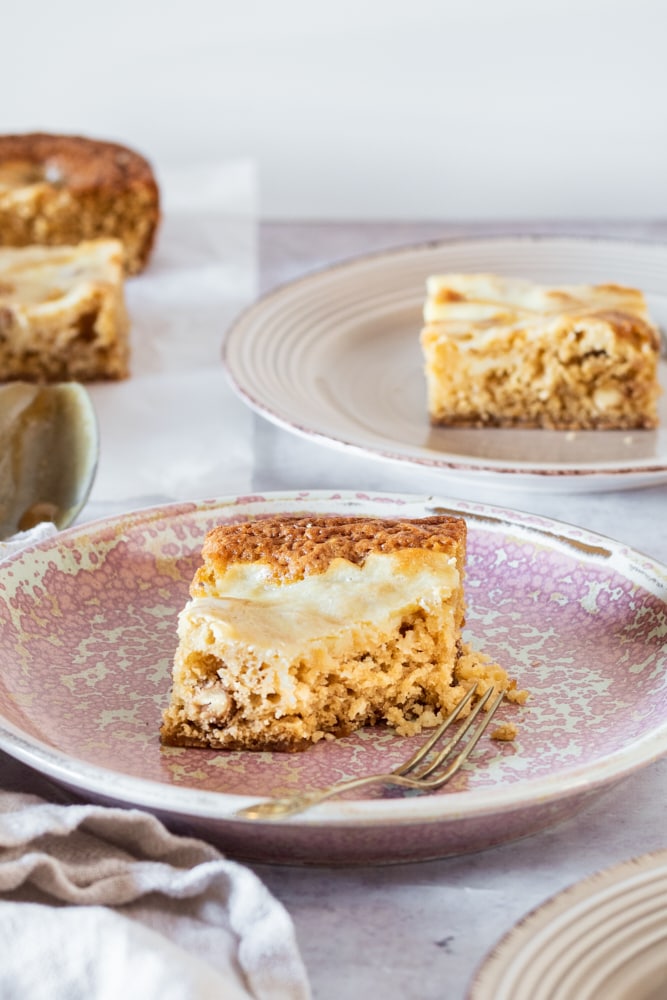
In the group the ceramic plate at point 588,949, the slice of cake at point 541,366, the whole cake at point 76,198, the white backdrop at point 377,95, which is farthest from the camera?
the white backdrop at point 377,95

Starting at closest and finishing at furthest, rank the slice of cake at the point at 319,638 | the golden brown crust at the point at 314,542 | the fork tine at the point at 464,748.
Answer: the fork tine at the point at 464,748 < the slice of cake at the point at 319,638 < the golden brown crust at the point at 314,542

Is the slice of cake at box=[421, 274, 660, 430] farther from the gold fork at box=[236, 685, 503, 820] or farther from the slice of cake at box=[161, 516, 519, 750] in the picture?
the gold fork at box=[236, 685, 503, 820]

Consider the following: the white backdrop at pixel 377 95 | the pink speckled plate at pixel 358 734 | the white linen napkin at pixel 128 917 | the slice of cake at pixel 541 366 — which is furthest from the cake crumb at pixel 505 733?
the white backdrop at pixel 377 95

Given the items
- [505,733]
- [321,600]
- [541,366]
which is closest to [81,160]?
[541,366]

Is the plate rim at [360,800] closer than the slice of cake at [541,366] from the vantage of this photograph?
Yes

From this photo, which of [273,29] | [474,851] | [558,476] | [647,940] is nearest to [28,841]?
[474,851]

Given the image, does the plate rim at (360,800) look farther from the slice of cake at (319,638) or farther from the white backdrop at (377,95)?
the white backdrop at (377,95)

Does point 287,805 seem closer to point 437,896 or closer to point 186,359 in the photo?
point 437,896
